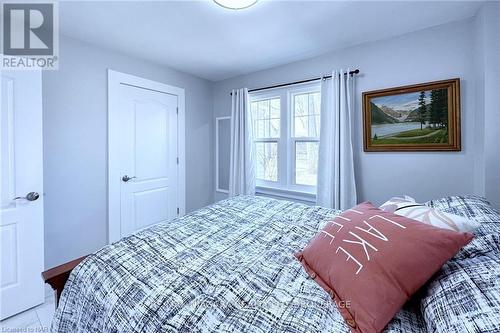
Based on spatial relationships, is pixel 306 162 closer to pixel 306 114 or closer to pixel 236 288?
pixel 306 114

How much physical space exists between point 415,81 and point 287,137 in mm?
1439

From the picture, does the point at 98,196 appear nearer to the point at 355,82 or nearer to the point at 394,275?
the point at 394,275

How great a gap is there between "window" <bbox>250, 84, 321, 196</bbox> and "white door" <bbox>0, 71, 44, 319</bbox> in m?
2.37

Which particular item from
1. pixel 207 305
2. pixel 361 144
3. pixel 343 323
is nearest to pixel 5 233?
pixel 207 305

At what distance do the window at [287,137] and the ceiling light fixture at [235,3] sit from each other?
137 cm

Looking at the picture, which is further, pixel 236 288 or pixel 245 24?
pixel 245 24

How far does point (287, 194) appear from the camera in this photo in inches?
121

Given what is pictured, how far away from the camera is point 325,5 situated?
1783mm

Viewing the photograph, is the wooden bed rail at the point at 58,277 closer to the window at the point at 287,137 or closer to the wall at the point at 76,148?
the wall at the point at 76,148

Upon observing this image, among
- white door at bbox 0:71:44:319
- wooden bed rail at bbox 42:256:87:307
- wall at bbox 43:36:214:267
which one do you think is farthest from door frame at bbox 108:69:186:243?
wooden bed rail at bbox 42:256:87:307

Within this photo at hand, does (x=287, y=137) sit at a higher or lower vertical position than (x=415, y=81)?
lower

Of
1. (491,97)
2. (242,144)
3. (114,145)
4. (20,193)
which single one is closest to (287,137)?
(242,144)

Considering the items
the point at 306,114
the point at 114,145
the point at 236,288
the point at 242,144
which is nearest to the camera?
the point at 236,288

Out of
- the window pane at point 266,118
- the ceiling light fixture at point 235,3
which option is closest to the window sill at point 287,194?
the window pane at point 266,118
